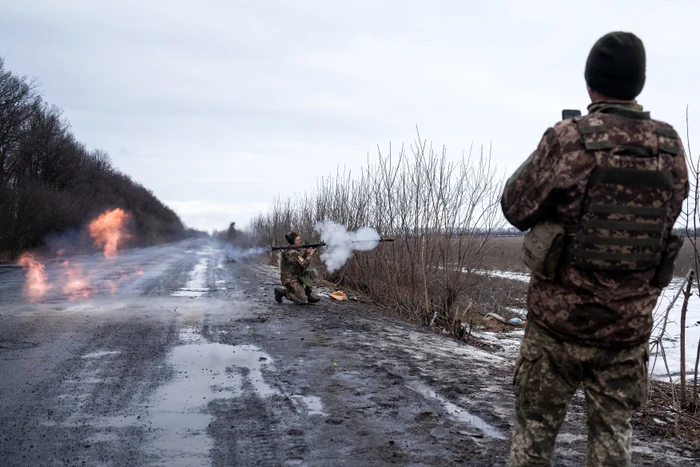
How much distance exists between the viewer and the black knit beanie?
2.43 meters

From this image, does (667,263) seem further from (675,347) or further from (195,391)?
(675,347)

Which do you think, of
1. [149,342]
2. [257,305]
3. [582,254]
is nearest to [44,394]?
[149,342]

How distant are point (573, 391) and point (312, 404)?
9.25 feet

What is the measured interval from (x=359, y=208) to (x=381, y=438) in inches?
442

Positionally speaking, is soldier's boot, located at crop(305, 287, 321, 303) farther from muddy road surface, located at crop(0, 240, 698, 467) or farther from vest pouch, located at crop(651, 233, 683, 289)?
vest pouch, located at crop(651, 233, 683, 289)

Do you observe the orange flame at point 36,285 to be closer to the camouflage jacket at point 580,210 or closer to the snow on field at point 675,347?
the snow on field at point 675,347

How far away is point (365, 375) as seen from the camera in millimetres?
5883

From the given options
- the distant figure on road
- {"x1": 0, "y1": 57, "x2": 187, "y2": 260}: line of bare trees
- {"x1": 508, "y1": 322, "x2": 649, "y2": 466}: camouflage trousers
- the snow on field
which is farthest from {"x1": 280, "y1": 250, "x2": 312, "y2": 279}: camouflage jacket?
{"x1": 0, "y1": 57, "x2": 187, "y2": 260}: line of bare trees

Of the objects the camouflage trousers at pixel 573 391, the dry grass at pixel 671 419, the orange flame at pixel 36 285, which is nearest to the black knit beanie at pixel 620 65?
the camouflage trousers at pixel 573 391

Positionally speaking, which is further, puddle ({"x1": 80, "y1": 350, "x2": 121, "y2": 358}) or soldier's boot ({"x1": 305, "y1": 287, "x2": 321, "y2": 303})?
soldier's boot ({"x1": 305, "y1": 287, "x2": 321, "y2": 303})

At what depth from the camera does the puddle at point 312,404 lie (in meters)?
4.61

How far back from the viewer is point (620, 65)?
243 cm

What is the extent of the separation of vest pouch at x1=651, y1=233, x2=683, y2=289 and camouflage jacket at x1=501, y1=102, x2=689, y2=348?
36 millimetres

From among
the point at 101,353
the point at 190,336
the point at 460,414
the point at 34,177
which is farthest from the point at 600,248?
the point at 34,177
